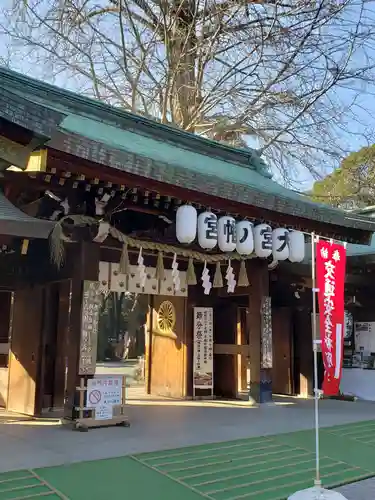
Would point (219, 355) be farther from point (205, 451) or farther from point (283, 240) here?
point (205, 451)

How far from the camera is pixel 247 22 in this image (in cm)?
1468

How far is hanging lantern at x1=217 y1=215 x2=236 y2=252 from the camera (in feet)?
25.8

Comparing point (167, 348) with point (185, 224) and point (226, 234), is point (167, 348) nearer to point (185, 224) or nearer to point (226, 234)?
point (226, 234)

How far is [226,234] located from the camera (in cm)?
789

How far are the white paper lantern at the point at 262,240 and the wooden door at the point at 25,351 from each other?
3.71 m

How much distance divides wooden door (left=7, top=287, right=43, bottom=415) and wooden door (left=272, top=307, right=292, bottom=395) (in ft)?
18.8

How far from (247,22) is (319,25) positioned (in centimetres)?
224

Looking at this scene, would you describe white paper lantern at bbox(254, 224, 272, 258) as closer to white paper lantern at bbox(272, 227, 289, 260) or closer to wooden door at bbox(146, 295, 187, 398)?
white paper lantern at bbox(272, 227, 289, 260)

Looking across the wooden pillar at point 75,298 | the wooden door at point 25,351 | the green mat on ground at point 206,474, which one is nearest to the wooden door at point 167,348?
the wooden door at point 25,351

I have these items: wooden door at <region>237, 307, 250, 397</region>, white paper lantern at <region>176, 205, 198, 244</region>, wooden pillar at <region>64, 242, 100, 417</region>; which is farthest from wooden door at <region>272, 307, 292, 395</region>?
wooden pillar at <region>64, 242, 100, 417</region>

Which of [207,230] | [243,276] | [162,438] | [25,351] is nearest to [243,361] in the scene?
[243,276]

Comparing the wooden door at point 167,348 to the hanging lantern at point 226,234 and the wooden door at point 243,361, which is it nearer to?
the wooden door at point 243,361

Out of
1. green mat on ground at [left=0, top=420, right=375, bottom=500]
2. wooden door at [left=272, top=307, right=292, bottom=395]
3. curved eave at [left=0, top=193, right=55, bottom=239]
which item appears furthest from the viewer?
wooden door at [left=272, top=307, right=292, bottom=395]

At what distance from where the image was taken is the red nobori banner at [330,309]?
4.34 meters
